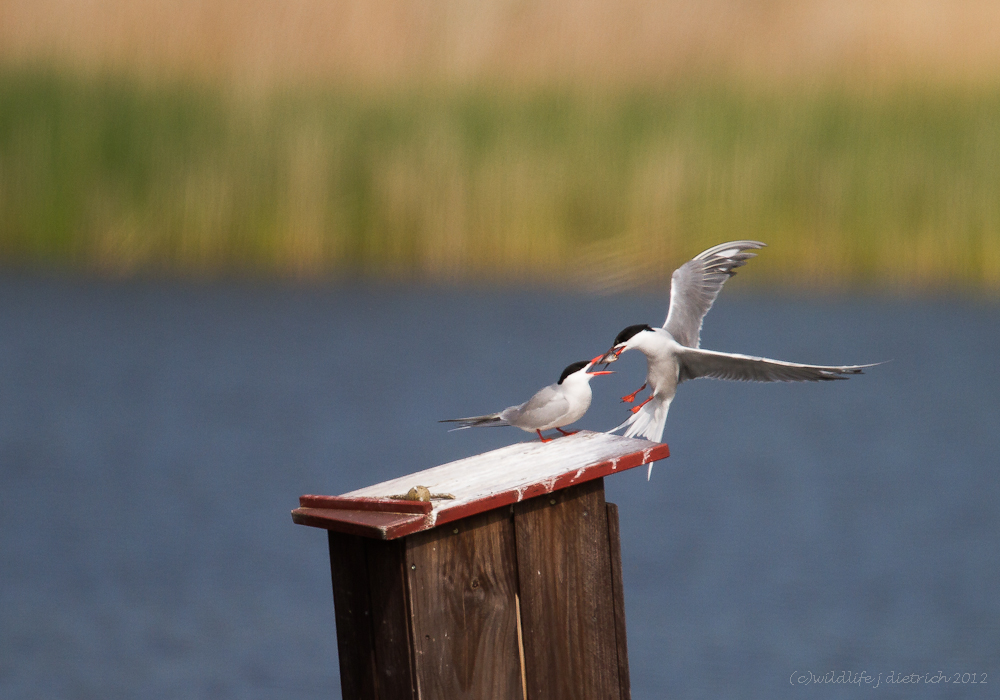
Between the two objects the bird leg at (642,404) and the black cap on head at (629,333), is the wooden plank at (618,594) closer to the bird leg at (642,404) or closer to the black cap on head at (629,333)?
the black cap on head at (629,333)

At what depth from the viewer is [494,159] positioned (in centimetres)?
1059

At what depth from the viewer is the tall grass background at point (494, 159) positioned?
32.9ft

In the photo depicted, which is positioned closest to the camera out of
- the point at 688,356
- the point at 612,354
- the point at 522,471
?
the point at 522,471

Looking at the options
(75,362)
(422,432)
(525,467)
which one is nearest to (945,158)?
(422,432)

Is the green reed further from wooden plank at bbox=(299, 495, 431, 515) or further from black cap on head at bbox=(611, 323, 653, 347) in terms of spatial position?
wooden plank at bbox=(299, 495, 431, 515)

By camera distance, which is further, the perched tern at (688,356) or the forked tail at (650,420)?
the forked tail at (650,420)

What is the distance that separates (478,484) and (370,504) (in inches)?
8.7

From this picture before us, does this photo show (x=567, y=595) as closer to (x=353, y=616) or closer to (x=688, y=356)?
(x=353, y=616)

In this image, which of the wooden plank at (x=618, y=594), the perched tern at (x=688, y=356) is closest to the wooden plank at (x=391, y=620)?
the wooden plank at (x=618, y=594)

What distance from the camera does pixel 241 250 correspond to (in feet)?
35.2

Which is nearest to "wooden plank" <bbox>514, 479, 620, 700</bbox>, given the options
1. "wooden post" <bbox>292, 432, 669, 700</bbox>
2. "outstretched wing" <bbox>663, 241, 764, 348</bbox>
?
"wooden post" <bbox>292, 432, 669, 700</bbox>

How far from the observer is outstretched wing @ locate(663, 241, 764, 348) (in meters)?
3.19

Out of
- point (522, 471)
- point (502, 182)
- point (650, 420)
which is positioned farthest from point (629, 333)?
point (502, 182)

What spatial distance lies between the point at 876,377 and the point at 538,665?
7.81m
